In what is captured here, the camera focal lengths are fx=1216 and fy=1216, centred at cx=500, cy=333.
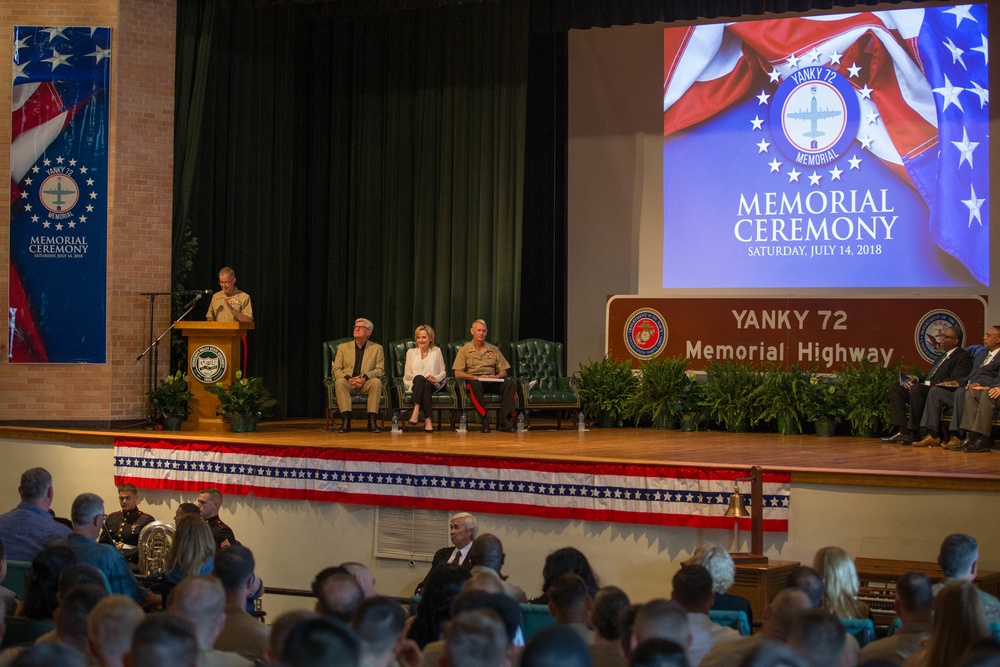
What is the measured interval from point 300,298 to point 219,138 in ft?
6.42

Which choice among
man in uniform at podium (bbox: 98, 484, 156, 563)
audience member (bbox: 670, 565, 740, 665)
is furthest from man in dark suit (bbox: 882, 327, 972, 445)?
audience member (bbox: 670, 565, 740, 665)

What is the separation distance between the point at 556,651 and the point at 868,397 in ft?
25.7

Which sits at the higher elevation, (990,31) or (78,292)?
(990,31)

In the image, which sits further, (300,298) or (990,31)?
(300,298)

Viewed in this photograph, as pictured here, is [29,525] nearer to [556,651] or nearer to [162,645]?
[162,645]

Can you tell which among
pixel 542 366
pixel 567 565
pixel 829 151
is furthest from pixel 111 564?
pixel 829 151

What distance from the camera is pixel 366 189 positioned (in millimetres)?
12164

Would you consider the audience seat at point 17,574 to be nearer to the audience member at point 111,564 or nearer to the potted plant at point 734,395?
the audience member at point 111,564

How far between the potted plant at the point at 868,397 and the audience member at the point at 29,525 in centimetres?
650

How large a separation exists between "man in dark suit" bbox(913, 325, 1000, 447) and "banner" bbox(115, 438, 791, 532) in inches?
80.8

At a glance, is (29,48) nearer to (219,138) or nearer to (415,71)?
(219,138)

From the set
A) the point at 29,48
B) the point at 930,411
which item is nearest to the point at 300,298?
the point at 29,48

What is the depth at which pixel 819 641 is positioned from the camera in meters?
2.64

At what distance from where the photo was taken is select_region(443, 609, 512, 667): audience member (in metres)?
2.43
